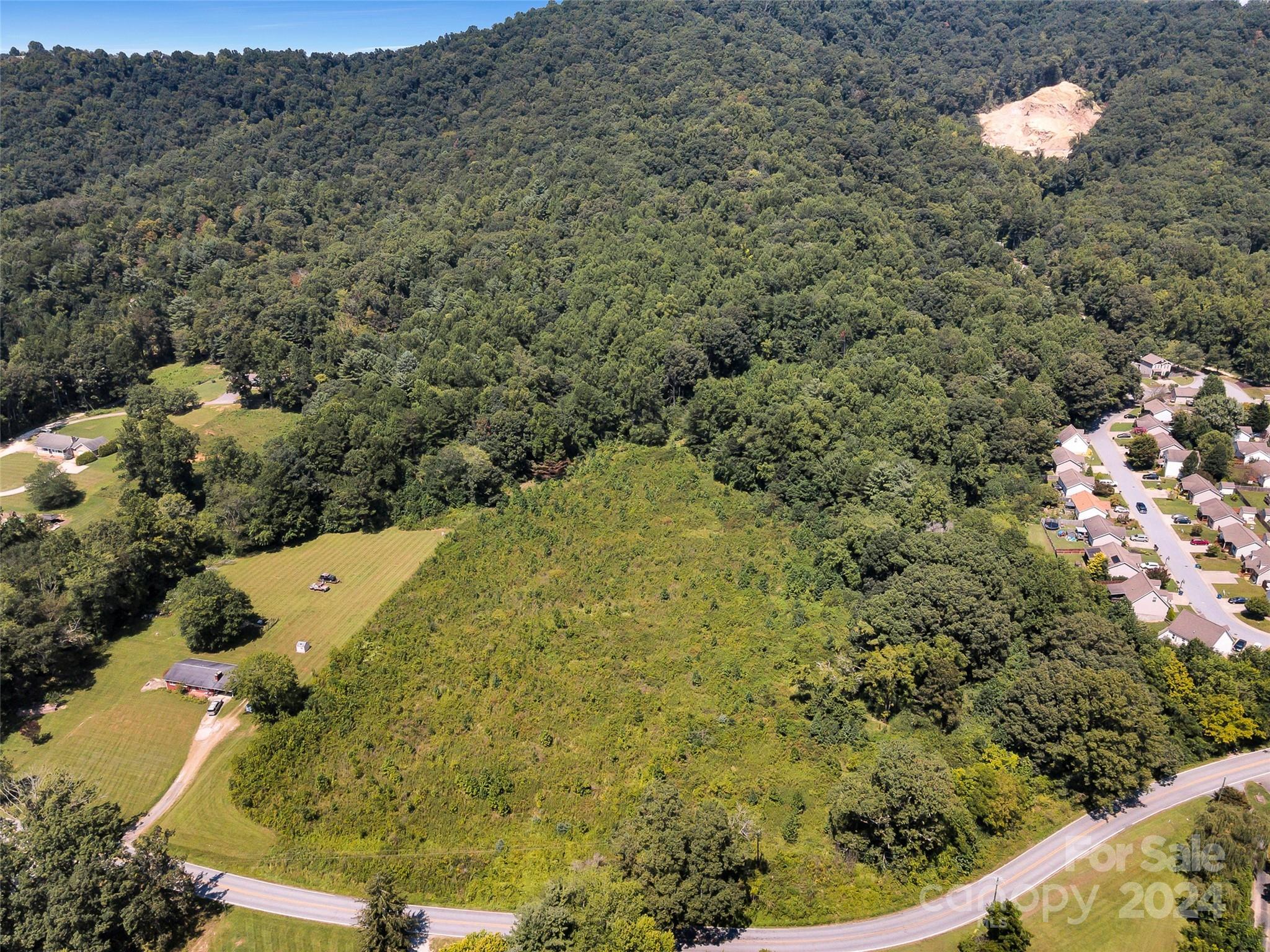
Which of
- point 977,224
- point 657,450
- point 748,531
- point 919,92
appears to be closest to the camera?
point 748,531

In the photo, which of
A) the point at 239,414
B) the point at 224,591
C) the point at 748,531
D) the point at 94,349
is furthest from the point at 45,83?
the point at 748,531

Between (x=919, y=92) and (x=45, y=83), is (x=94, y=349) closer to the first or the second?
(x=45, y=83)

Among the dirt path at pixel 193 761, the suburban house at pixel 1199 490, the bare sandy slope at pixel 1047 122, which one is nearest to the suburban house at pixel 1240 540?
the suburban house at pixel 1199 490

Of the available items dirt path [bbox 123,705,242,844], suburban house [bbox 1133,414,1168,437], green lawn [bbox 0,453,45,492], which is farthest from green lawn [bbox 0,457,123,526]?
suburban house [bbox 1133,414,1168,437]

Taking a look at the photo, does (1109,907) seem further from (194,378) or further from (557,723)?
(194,378)

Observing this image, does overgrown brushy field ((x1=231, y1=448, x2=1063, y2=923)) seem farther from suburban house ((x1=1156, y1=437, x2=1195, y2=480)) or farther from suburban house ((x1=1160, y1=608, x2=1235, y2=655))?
suburban house ((x1=1156, y1=437, x2=1195, y2=480))
